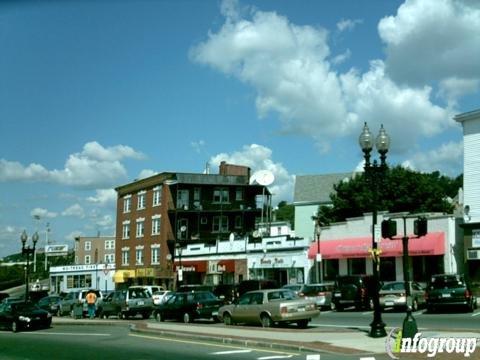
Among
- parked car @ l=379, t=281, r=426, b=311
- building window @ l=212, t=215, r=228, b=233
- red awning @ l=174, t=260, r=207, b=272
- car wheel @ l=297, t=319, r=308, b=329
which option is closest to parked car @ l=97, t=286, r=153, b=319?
parked car @ l=379, t=281, r=426, b=311

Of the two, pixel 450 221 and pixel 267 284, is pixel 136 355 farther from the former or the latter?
pixel 450 221

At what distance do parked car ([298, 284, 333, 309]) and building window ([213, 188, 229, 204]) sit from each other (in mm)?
34673

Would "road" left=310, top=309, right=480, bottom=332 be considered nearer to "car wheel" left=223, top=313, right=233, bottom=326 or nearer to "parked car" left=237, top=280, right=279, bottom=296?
"car wheel" left=223, top=313, right=233, bottom=326

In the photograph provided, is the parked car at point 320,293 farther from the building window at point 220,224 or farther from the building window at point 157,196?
the building window at point 157,196

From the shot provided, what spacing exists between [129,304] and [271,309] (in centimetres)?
1400

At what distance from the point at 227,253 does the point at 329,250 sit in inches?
514

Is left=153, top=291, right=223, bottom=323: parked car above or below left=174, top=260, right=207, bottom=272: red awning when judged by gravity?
below

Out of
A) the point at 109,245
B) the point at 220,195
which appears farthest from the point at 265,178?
the point at 109,245

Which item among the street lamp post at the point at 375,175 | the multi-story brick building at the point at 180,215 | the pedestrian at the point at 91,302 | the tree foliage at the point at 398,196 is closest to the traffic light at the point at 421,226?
the street lamp post at the point at 375,175

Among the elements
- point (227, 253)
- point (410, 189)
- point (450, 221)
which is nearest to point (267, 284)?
point (450, 221)

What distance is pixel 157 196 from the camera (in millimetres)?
71250

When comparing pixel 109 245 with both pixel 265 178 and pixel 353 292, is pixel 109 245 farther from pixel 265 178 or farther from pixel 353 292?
pixel 353 292

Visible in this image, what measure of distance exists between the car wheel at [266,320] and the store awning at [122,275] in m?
50.1

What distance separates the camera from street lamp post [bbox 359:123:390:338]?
64.5 feet
